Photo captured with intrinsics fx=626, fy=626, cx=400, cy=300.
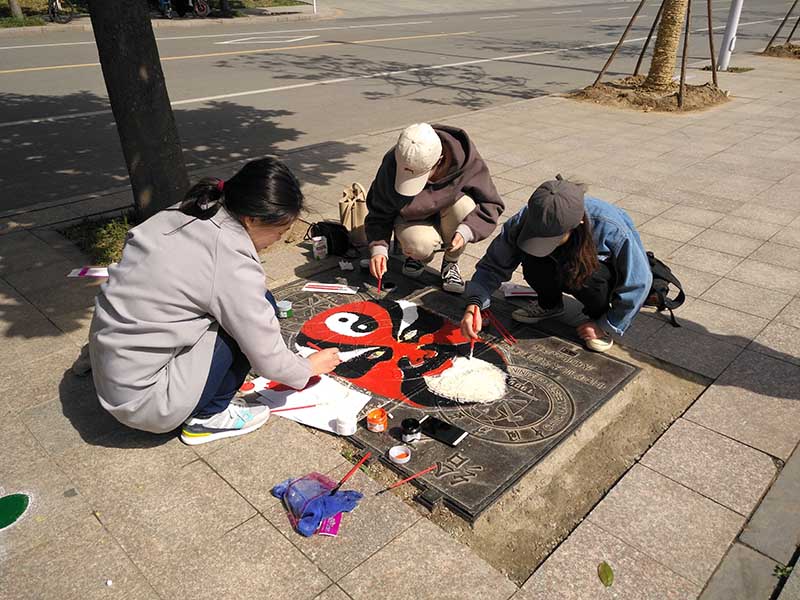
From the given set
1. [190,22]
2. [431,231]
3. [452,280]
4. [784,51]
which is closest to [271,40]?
[190,22]

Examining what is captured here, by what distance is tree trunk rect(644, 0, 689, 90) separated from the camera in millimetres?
9594

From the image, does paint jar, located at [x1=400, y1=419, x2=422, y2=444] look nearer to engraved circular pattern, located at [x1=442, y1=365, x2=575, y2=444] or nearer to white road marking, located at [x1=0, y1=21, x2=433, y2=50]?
engraved circular pattern, located at [x1=442, y1=365, x2=575, y2=444]

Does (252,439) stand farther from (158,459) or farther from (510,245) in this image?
(510,245)

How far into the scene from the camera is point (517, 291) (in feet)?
13.7

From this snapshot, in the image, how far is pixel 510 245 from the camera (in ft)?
11.3

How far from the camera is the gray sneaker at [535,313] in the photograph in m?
3.84

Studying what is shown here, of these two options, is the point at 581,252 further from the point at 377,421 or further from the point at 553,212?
the point at 377,421

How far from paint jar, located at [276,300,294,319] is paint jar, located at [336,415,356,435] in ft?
3.59

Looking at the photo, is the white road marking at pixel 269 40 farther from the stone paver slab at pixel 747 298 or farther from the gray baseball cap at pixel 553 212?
the gray baseball cap at pixel 553 212

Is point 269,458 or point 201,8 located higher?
point 201,8

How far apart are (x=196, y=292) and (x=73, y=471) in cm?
103

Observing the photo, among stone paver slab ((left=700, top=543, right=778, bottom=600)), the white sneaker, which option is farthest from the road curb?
stone paver slab ((left=700, top=543, right=778, bottom=600))

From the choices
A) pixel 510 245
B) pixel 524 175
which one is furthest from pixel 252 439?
pixel 524 175

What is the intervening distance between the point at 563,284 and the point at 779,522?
1536mm
